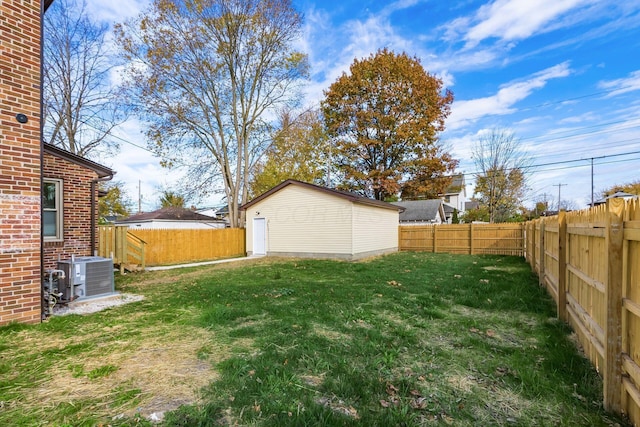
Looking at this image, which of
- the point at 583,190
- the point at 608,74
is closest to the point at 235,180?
the point at 608,74

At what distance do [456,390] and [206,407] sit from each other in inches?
87.4

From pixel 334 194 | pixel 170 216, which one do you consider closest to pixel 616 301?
Answer: pixel 334 194

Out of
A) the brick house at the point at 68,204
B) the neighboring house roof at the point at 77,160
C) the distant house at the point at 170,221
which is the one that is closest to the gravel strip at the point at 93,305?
the brick house at the point at 68,204

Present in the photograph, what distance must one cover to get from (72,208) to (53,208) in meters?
0.40

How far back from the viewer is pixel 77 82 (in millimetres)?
17078

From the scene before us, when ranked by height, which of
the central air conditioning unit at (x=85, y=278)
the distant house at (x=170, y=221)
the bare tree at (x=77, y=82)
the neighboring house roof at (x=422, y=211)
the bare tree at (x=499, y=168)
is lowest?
the central air conditioning unit at (x=85, y=278)

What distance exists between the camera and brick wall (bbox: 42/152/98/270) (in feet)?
24.7

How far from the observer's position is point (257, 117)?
19.6 m

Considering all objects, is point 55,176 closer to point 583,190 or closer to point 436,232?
point 436,232

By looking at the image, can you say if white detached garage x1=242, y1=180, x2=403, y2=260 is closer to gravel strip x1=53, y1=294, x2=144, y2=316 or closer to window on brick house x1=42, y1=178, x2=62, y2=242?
gravel strip x1=53, y1=294, x2=144, y2=316

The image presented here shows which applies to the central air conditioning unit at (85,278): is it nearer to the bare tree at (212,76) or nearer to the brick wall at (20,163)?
the brick wall at (20,163)

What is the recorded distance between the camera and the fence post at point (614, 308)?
7.47 ft

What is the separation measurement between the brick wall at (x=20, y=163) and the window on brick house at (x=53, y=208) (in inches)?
138

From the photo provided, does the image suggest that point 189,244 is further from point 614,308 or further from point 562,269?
point 614,308
